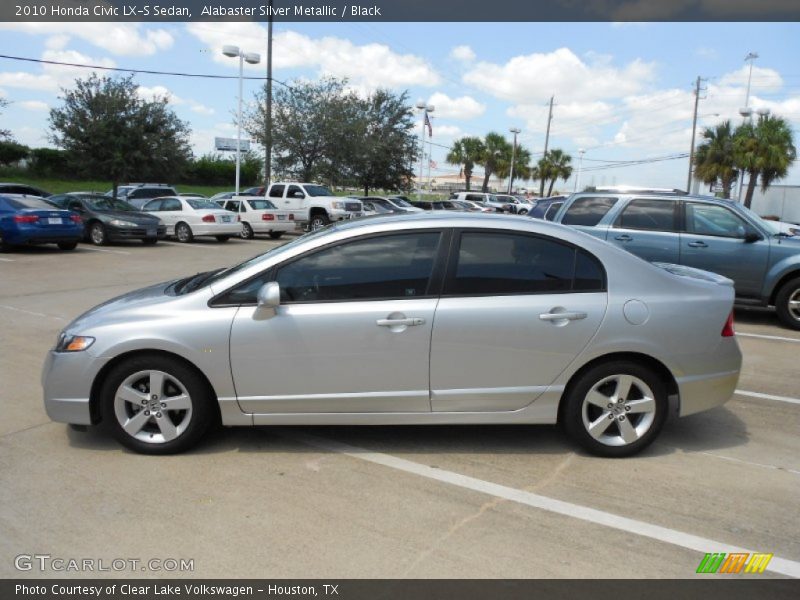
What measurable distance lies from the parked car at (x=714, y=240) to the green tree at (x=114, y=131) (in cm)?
2120

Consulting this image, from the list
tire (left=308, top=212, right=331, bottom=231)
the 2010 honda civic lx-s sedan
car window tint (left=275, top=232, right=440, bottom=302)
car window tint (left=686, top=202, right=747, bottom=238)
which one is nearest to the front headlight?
the 2010 honda civic lx-s sedan

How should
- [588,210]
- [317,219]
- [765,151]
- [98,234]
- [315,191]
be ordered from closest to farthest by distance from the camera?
[588,210]
[98,234]
[317,219]
[315,191]
[765,151]

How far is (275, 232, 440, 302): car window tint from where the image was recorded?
4266 millimetres

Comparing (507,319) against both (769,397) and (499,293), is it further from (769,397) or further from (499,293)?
(769,397)

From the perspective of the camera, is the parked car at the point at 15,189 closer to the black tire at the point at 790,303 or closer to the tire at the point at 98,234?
the tire at the point at 98,234

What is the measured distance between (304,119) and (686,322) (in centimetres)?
2941

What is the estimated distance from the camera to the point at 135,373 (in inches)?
167

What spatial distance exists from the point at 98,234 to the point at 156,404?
16271mm

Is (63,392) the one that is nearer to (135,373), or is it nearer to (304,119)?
(135,373)

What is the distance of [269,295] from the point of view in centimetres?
405

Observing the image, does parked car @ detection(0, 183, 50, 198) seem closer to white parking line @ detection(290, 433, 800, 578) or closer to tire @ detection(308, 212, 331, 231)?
tire @ detection(308, 212, 331, 231)

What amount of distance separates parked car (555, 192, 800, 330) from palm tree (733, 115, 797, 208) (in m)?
29.4

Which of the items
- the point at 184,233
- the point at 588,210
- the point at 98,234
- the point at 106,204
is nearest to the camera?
the point at 588,210

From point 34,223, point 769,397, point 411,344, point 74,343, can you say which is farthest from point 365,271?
point 34,223
